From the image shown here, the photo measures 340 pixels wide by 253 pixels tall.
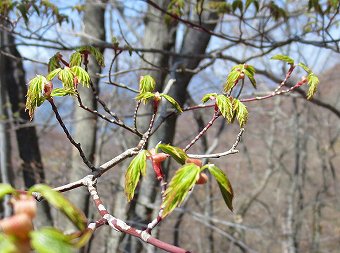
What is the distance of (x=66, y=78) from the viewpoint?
43.4 inches

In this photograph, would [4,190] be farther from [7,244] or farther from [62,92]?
[62,92]

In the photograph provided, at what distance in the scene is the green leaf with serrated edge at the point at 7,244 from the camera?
18.0 inches

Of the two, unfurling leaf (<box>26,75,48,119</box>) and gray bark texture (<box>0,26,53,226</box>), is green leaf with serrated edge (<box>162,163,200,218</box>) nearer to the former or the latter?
unfurling leaf (<box>26,75,48,119</box>)

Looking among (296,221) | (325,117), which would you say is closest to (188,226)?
(296,221)

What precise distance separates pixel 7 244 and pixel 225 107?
0.72 metres

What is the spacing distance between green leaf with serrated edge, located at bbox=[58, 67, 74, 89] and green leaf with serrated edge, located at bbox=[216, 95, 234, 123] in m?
0.39

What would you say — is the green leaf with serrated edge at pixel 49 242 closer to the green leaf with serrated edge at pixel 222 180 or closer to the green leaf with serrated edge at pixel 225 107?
the green leaf with serrated edge at pixel 222 180

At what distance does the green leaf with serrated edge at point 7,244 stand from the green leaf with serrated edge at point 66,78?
0.67 m

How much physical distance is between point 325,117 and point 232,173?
12.9ft

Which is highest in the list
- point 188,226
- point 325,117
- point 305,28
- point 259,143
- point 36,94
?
point 305,28

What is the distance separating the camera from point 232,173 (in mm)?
14344

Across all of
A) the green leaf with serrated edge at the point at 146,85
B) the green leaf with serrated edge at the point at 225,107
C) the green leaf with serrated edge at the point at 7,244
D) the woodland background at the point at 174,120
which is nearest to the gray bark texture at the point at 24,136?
the woodland background at the point at 174,120

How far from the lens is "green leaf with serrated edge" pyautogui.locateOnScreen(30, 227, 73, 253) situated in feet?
1.52

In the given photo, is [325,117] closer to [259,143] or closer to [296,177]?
[296,177]
